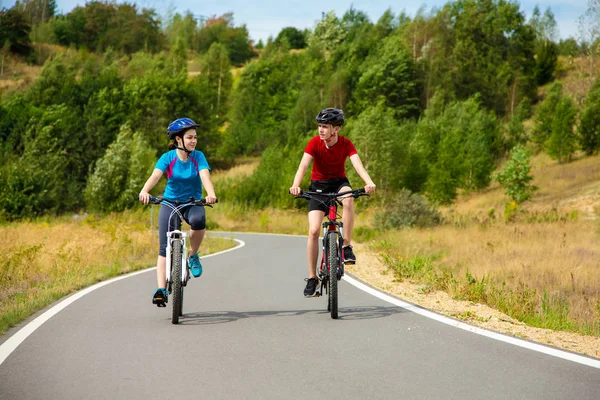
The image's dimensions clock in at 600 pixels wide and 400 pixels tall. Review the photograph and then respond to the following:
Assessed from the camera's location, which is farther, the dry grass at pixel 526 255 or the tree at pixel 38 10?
the tree at pixel 38 10

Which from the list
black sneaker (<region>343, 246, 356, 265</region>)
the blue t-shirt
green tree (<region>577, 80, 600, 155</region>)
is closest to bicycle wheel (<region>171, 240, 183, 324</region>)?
the blue t-shirt

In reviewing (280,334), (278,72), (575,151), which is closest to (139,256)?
(280,334)

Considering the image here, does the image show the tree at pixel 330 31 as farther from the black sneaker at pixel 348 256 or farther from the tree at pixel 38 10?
the black sneaker at pixel 348 256

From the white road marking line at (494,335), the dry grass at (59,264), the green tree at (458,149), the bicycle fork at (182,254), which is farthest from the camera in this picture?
the green tree at (458,149)

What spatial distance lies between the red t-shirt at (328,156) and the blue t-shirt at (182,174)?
1175 mm

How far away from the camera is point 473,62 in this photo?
8644 cm

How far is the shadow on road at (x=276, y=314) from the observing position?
714 centimetres

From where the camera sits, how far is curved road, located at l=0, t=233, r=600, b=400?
171 inches

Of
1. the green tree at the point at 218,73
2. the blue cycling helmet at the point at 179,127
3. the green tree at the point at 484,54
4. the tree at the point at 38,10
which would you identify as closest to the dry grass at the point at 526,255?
the blue cycling helmet at the point at 179,127

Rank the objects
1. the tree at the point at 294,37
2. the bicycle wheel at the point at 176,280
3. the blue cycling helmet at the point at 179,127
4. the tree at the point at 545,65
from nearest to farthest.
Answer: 1. the bicycle wheel at the point at 176,280
2. the blue cycling helmet at the point at 179,127
3. the tree at the point at 545,65
4. the tree at the point at 294,37

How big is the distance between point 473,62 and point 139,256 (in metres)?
77.0

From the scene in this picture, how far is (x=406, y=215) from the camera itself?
2434cm

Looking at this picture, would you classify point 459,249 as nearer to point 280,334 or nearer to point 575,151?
point 280,334

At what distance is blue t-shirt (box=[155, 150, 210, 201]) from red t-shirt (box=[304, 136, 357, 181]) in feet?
3.85
